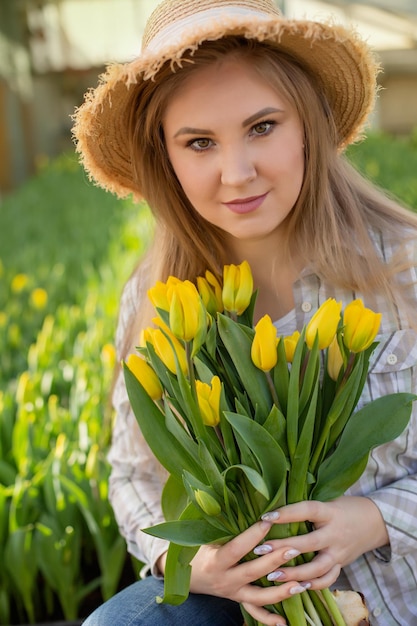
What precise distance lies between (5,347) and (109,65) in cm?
183

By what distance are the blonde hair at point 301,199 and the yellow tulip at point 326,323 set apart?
10.2 inches

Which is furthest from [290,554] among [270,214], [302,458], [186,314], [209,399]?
[270,214]

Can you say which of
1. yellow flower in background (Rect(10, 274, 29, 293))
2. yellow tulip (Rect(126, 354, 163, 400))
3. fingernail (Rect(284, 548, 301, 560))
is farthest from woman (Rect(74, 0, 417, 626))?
yellow flower in background (Rect(10, 274, 29, 293))

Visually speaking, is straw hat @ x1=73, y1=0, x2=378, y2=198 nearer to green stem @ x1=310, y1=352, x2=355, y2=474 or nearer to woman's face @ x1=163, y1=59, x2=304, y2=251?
woman's face @ x1=163, y1=59, x2=304, y2=251

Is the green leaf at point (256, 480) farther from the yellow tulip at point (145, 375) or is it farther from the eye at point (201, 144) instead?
the eye at point (201, 144)

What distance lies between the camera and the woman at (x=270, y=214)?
45.3 inches

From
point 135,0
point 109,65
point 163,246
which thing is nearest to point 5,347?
point 163,246

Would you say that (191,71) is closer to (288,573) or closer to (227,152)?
(227,152)

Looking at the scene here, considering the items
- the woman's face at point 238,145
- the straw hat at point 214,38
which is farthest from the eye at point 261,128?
the straw hat at point 214,38

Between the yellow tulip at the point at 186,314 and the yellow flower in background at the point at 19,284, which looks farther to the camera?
the yellow flower in background at the point at 19,284

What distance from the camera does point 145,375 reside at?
112 cm

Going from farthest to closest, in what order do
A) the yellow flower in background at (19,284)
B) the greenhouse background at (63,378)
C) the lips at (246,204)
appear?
the yellow flower in background at (19,284) → the greenhouse background at (63,378) → the lips at (246,204)

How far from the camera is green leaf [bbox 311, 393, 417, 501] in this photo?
1088 millimetres

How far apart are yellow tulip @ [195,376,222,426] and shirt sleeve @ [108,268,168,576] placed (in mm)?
429
